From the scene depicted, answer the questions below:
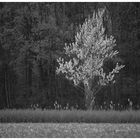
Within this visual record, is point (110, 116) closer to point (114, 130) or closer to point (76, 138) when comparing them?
point (114, 130)

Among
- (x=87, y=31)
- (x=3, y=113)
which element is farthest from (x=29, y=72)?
(x=3, y=113)

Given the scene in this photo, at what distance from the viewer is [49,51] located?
82.3 ft

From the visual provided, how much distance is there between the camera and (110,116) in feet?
43.7

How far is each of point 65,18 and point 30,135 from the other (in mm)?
18954

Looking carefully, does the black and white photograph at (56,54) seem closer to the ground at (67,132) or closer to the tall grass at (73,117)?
the tall grass at (73,117)

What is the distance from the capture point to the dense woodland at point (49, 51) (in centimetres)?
2519

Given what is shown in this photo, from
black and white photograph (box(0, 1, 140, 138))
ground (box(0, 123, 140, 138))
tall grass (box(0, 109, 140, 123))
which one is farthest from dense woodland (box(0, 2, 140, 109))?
ground (box(0, 123, 140, 138))

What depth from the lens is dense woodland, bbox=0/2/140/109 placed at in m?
25.2

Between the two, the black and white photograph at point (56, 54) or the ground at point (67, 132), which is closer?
the ground at point (67, 132)

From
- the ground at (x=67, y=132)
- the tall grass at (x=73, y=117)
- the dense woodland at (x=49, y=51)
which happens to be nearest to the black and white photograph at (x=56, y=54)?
the dense woodland at (x=49, y=51)

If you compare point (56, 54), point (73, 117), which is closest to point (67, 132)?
point (73, 117)

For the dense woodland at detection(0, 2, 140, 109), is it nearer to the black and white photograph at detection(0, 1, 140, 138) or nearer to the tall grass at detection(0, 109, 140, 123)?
the black and white photograph at detection(0, 1, 140, 138)

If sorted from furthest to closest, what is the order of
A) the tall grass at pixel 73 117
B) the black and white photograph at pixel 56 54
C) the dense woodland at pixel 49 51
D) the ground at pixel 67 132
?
the dense woodland at pixel 49 51, the black and white photograph at pixel 56 54, the tall grass at pixel 73 117, the ground at pixel 67 132

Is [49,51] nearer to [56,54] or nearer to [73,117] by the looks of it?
[56,54]
